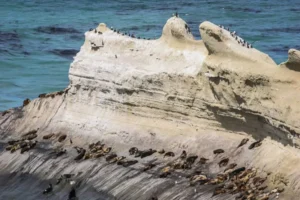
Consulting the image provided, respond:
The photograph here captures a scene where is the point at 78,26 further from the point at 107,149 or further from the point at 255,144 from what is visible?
the point at 255,144

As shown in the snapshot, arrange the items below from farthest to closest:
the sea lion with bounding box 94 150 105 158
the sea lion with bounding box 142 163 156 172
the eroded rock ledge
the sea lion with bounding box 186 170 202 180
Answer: the sea lion with bounding box 94 150 105 158, the sea lion with bounding box 142 163 156 172, the sea lion with bounding box 186 170 202 180, the eroded rock ledge

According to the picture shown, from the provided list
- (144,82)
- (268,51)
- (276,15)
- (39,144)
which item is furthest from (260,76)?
(276,15)

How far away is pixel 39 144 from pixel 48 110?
1009 mm

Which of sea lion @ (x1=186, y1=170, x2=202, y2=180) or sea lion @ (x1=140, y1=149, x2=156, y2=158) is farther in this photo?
sea lion @ (x1=140, y1=149, x2=156, y2=158)

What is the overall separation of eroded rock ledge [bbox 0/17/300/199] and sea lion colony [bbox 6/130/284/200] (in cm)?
14

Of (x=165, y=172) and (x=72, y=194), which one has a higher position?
(x=165, y=172)

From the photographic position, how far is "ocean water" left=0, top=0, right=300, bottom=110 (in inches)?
1195

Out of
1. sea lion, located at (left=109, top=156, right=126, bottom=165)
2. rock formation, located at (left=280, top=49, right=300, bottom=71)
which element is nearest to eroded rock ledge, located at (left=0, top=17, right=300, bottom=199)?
rock formation, located at (left=280, top=49, right=300, bottom=71)

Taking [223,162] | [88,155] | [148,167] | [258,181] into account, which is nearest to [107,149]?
[88,155]

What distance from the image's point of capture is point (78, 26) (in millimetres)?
43500

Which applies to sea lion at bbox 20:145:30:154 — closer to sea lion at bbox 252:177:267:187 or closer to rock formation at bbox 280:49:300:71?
sea lion at bbox 252:177:267:187

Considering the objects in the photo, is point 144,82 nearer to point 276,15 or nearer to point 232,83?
point 232,83

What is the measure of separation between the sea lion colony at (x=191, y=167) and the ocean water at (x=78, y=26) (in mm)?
8593

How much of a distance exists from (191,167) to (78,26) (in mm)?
30120
